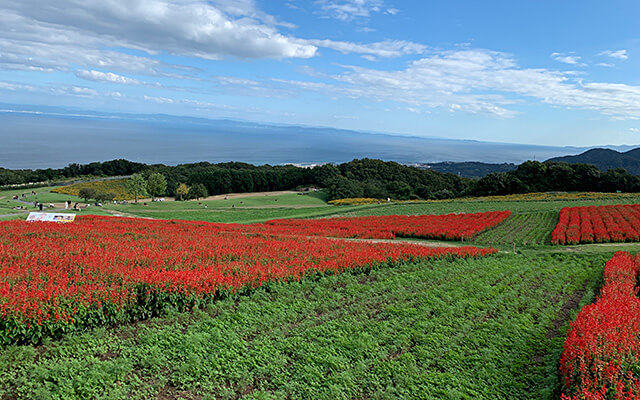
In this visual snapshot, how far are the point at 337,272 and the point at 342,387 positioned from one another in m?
6.17

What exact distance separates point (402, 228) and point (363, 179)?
215 ft

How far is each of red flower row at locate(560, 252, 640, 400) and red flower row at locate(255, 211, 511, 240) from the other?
15033 millimetres

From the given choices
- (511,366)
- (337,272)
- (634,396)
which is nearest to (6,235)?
(337,272)

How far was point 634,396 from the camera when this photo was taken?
4855mm

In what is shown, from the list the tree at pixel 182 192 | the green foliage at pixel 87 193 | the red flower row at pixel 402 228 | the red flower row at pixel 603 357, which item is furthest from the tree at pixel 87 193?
the red flower row at pixel 603 357

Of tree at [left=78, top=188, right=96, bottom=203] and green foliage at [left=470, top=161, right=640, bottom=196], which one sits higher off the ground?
green foliage at [left=470, top=161, right=640, bottom=196]

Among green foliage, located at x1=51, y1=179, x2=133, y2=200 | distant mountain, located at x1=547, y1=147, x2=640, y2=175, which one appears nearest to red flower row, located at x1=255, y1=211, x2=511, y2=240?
green foliage, located at x1=51, y1=179, x2=133, y2=200

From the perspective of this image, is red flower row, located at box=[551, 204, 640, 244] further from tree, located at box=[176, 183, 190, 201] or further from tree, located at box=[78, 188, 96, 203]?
tree, located at box=[176, 183, 190, 201]

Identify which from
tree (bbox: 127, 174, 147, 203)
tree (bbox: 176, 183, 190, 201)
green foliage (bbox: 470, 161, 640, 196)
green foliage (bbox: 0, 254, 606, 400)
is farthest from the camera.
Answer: tree (bbox: 176, 183, 190, 201)

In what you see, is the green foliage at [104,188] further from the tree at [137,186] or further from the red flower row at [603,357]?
the red flower row at [603,357]

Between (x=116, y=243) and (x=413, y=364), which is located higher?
(x=116, y=243)

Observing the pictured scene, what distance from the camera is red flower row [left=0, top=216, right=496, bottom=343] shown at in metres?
6.71

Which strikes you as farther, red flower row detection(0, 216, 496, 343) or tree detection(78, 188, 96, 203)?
tree detection(78, 188, 96, 203)

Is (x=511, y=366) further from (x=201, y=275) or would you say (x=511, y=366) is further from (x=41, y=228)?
(x=41, y=228)
